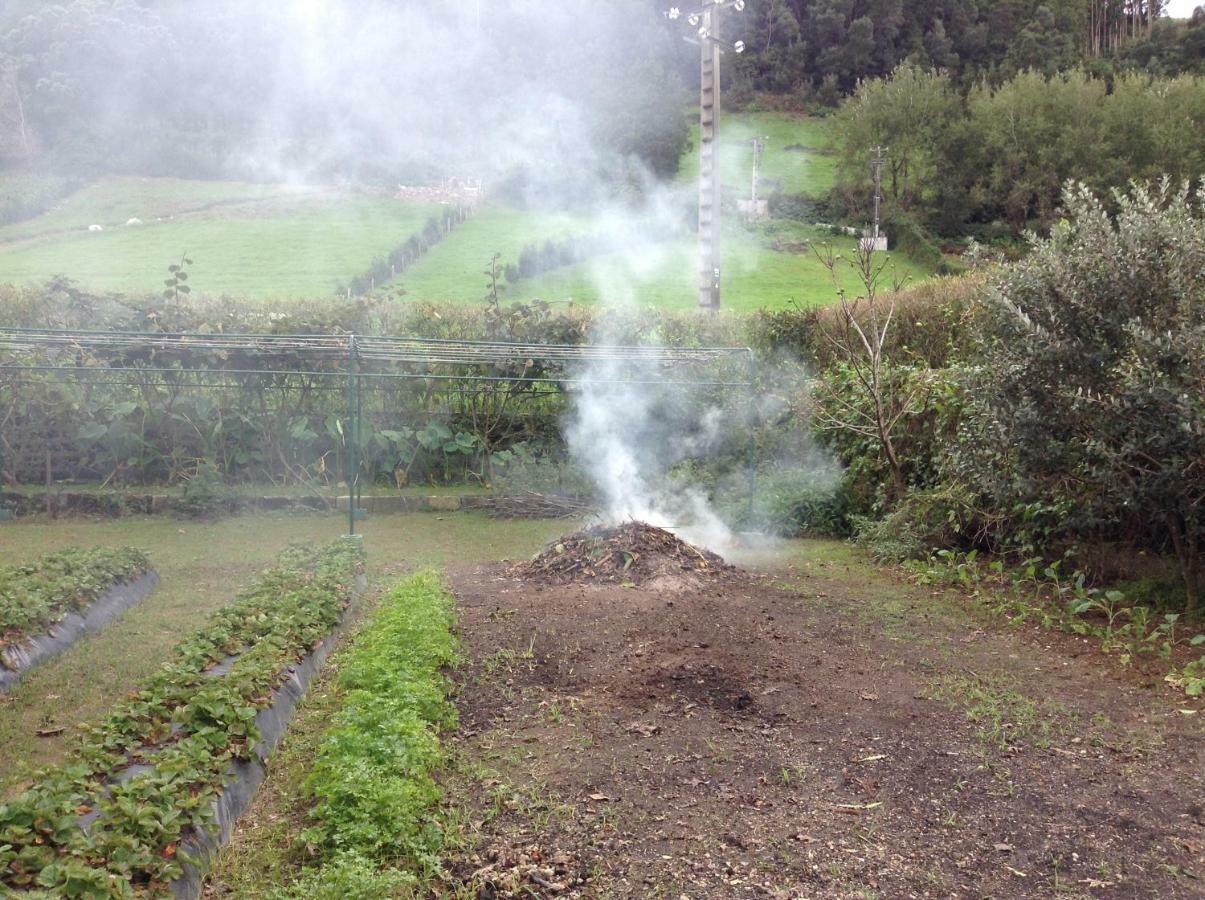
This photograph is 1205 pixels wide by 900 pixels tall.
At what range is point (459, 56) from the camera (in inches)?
915

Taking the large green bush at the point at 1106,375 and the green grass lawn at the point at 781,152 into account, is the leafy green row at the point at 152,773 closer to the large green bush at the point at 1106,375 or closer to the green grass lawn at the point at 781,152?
the large green bush at the point at 1106,375

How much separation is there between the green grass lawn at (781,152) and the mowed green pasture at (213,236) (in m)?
9.14

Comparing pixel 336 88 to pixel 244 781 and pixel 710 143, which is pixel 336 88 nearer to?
pixel 710 143

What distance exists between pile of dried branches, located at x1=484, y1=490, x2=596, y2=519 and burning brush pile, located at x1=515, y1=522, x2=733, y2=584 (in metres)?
2.66

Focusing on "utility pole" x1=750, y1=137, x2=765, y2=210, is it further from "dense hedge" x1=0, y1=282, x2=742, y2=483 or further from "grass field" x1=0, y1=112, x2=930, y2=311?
"dense hedge" x1=0, y1=282, x2=742, y2=483

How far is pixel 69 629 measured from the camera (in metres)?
6.07

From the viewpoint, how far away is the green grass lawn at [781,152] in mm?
25516

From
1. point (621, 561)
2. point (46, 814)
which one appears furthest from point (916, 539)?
point (46, 814)

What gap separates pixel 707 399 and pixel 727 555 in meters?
2.77

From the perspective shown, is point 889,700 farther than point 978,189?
No

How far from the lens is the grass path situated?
191 inches

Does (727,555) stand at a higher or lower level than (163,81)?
lower

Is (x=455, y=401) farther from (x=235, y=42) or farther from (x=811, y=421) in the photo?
(x=235, y=42)

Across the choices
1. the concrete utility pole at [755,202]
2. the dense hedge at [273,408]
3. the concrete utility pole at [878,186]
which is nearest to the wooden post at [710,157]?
the dense hedge at [273,408]
